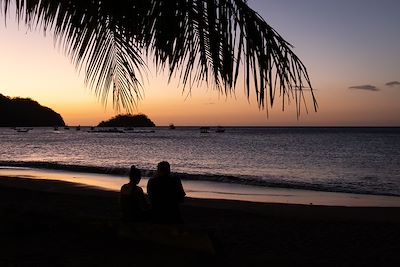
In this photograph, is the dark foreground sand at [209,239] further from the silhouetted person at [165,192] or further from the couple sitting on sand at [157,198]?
the silhouetted person at [165,192]

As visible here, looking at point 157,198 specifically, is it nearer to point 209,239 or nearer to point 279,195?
point 209,239

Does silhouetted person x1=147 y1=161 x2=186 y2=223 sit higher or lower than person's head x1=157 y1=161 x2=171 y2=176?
lower

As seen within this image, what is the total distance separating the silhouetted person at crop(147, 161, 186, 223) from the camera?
7047mm

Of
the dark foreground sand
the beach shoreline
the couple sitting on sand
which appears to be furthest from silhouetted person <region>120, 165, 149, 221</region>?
the beach shoreline

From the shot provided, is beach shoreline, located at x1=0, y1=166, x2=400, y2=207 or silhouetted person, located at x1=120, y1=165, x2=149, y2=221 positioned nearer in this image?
silhouetted person, located at x1=120, y1=165, x2=149, y2=221

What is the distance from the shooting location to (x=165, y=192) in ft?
23.2

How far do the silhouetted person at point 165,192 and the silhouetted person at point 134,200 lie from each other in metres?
0.33

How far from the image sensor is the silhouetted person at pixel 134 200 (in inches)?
291

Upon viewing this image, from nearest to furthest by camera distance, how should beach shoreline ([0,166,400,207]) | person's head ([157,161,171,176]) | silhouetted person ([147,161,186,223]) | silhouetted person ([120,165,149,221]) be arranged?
person's head ([157,161,171,176])
silhouetted person ([147,161,186,223])
silhouetted person ([120,165,149,221])
beach shoreline ([0,166,400,207])

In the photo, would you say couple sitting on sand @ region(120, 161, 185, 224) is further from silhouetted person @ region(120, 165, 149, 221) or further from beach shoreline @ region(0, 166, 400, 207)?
beach shoreline @ region(0, 166, 400, 207)

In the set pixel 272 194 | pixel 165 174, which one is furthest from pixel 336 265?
pixel 272 194

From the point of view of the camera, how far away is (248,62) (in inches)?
91.0

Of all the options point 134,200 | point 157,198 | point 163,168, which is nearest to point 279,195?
point 134,200

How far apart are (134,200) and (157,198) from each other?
51 cm
